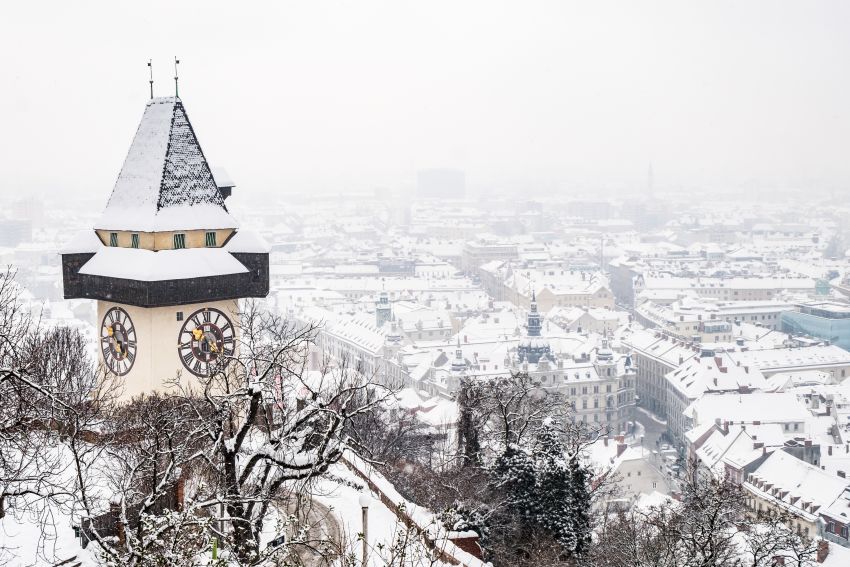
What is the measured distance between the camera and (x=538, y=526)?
1961cm

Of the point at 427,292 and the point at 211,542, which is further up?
the point at 211,542

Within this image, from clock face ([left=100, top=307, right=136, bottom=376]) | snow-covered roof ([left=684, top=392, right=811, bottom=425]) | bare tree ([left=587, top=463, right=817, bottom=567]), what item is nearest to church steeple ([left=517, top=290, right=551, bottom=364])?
snow-covered roof ([left=684, top=392, right=811, bottom=425])

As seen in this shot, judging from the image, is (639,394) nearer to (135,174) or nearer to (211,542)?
(135,174)

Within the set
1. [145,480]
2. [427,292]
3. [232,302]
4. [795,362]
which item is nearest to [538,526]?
[232,302]

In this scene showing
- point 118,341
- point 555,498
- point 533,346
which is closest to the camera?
point 118,341

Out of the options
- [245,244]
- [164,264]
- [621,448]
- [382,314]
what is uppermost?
[245,244]

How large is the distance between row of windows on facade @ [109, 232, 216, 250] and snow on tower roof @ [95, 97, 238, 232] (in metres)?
0.21

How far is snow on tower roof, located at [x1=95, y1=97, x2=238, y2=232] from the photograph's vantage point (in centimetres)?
1909

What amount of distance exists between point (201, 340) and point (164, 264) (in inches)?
62.0

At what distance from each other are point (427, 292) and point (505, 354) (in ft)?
159

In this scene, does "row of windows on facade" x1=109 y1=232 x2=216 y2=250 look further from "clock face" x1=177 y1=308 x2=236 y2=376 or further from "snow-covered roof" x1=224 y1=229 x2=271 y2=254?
"clock face" x1=177 y1=308 x2=236 y2=376

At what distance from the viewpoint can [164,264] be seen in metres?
18.7

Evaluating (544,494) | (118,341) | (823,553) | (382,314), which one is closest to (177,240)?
(118,341)

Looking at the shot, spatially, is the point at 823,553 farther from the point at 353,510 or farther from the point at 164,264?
the point at 164,264
